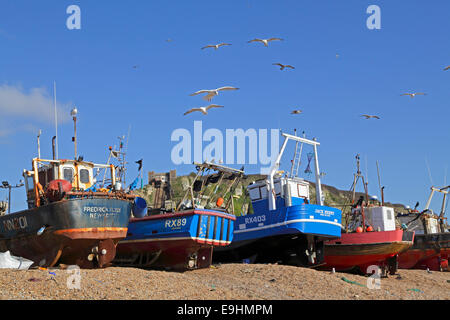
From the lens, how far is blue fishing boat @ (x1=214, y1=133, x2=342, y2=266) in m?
20.4

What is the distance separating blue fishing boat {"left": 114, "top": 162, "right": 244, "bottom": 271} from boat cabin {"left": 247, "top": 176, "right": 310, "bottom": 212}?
3.15 m

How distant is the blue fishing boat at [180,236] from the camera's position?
58.6 ft

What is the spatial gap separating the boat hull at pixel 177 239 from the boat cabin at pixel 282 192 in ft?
11.8

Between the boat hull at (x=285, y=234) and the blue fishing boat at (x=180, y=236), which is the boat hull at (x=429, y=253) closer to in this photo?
the boat hull at (x=285, y=234)

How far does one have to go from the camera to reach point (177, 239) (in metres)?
18.0

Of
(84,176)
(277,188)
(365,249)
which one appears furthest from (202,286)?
(365,249)

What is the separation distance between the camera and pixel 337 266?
22.0 meters

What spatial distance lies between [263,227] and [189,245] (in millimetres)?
4597

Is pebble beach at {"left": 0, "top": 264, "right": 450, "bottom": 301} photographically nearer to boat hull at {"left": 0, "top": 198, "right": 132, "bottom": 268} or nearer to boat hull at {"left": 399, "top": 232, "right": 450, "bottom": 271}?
boat hull at {"left": 0, "top": 198, "right": 132, "bottom": 268}

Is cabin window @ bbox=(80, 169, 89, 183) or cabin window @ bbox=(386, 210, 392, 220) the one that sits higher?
cabin window @ bbox=(80, 169, 89, 183)

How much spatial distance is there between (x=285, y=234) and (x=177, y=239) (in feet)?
15.8

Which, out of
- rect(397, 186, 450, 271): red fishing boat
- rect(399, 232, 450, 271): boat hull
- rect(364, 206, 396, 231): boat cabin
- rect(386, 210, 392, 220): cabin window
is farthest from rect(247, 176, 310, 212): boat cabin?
rect(399, 232, 450, 271): boat hull

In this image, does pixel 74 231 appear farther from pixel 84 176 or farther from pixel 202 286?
pixel 202 286

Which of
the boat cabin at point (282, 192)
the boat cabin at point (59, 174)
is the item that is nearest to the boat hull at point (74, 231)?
the boat cabin at point (59, 174)
